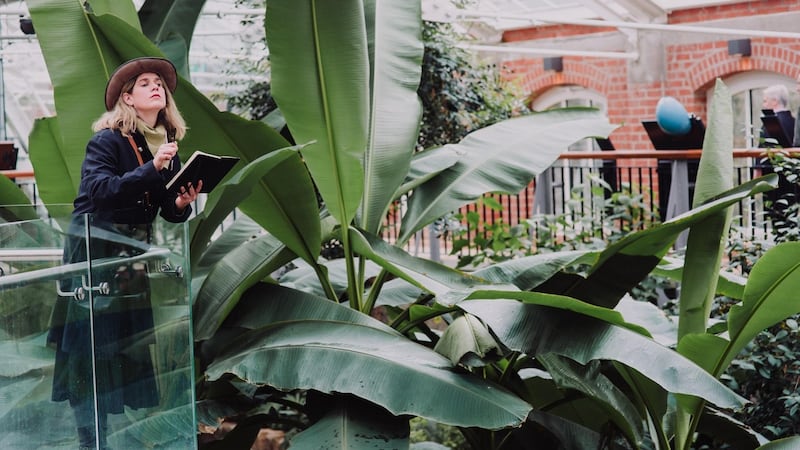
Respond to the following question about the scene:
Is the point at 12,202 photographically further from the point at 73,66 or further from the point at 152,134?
the point at 152,134

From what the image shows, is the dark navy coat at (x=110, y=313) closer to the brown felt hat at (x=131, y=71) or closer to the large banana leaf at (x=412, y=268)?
the brown felt hat at (x=131, y=71)

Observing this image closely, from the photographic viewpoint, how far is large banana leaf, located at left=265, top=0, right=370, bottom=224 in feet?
11.2

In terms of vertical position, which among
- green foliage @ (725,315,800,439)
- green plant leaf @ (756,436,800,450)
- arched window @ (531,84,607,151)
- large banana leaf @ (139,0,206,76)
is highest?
large banana leaf @ (139,0,206,76)

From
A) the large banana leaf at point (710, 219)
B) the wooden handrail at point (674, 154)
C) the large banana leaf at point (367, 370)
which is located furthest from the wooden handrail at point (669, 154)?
the large banana leaf at point (367, 370)

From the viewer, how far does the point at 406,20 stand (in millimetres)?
4012

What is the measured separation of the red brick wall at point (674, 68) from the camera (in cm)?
945

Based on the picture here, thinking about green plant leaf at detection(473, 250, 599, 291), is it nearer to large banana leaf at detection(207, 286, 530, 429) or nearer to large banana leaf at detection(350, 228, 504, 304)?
large banana leaf at detection(350, 228, 504, 304)

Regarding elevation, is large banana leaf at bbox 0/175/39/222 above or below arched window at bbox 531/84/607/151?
above

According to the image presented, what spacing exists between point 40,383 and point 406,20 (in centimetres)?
216

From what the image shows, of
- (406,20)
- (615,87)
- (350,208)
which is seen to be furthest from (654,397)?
(615,87)

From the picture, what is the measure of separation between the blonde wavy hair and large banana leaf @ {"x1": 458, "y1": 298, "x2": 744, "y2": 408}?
3.31ft

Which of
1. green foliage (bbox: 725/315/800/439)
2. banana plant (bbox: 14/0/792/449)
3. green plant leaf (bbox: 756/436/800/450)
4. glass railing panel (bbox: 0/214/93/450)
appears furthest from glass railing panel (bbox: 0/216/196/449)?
green foliage (bbox: 725/315/800/439)

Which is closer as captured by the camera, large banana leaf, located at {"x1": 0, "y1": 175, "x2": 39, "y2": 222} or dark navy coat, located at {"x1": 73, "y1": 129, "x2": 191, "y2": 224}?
dark navy coat, located at {"x1": 73, "y1": 129, "x2": 191, "y2": 224}

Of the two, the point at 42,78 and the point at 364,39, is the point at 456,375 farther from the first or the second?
the point at 42,78
